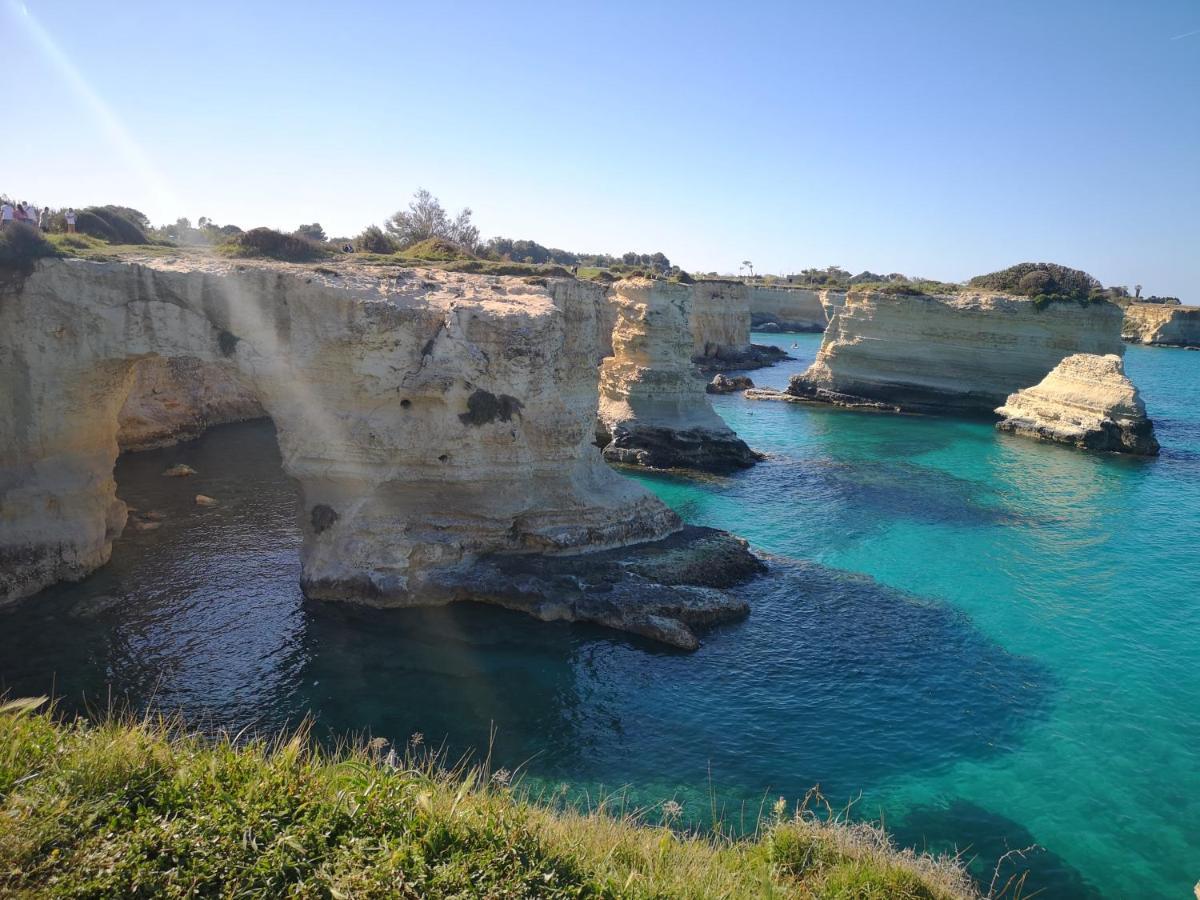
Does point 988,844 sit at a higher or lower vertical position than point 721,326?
lower

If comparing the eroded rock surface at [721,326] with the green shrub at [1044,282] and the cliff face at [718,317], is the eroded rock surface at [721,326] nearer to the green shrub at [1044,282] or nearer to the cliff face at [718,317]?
the cliff face at [718,317]

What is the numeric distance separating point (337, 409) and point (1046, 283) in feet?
142

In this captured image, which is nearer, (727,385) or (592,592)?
(592,592)

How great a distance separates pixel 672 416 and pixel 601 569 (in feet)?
48.6

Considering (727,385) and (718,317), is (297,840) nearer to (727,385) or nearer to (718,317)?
(727,385)

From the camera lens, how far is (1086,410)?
1448 inches

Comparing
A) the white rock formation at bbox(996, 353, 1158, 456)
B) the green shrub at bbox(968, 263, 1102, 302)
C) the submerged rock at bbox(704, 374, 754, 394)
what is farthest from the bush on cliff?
the submerged rock at bbox(704, 374, 754, 394)

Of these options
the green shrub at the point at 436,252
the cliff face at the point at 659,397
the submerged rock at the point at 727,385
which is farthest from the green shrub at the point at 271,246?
the submerged rock at the point at 727,385

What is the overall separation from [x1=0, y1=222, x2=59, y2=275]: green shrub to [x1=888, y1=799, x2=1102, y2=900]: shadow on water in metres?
19.8

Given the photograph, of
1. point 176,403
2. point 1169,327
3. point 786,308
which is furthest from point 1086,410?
point 1169,327

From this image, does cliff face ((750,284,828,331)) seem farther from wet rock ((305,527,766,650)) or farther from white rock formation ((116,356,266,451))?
wet rock ((305,527,766,650))

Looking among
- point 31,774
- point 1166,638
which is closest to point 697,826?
point 31,774

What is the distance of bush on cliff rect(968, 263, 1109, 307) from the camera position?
139 ft

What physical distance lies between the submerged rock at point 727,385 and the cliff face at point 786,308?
4727 centimetres
